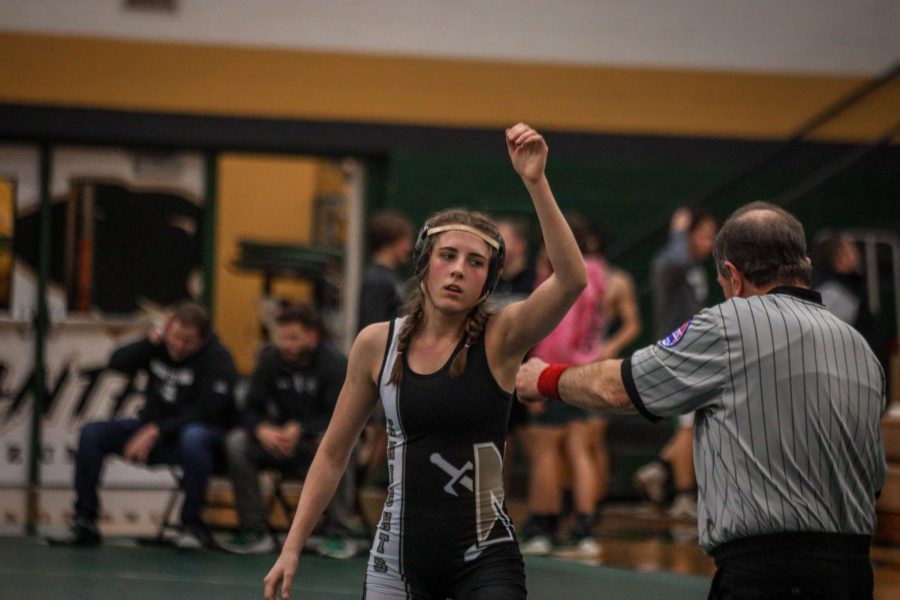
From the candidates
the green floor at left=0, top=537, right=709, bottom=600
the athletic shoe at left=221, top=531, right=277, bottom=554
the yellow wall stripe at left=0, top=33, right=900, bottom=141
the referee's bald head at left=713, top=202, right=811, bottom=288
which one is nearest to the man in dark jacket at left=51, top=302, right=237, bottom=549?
the athletic shoe at left=221, top=531, right=277, bottom=554

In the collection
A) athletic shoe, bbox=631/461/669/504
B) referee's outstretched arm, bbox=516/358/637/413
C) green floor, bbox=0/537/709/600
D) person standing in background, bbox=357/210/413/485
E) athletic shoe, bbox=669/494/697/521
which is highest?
person standing in background, bbox=357/210/413/485

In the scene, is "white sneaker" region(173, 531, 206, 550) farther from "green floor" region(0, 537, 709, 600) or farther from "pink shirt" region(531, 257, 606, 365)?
"pink shirt" region(531, 257, 606, 365)

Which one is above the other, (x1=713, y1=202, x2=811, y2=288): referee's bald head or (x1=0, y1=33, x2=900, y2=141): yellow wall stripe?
(x1=0, y1=33, x2=900, y2=141): yellow wall stripe

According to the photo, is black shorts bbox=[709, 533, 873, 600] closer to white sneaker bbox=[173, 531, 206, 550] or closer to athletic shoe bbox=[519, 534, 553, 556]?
athletic shoe bbox=[519, 534, 553, 556]

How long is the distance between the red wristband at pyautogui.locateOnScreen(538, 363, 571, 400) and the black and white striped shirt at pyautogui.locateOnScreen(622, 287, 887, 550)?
27cm

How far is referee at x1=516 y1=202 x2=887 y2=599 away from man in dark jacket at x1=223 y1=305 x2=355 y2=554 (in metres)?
4.20

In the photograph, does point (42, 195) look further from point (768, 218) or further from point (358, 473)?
point (768, 218)

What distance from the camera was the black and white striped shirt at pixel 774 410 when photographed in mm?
3012

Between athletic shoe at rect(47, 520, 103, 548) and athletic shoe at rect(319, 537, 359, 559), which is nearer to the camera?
athletic shoe at rect(319, 537, 359, 559)

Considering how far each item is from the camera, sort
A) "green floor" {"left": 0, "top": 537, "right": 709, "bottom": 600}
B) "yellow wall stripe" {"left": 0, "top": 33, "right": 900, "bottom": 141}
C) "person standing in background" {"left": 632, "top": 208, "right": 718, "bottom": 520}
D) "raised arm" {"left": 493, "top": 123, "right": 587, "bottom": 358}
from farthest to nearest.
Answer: "yellow wall stripe" {"left": 0, "top": 33, "right": 900, "bottom": 141} → "person standing in background" {"left": 632, "top": 208, "right": 718, "bottom": 520} → "green floor" {"left": 0, "top": 537, "right": 709, "bottom": 600} → "raised arm" {"left": 493, "top": 123, "right": 587, "bottom": 358}

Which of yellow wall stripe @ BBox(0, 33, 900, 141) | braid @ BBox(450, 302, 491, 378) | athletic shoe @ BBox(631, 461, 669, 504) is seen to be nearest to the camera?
braid @ BBox(450, 302, 491, 378)

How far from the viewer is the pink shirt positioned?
7.22 metres

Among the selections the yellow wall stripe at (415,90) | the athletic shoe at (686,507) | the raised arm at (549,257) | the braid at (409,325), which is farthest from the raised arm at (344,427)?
the yellow wall stripe at (415,90)

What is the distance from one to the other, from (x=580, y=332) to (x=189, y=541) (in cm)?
232
